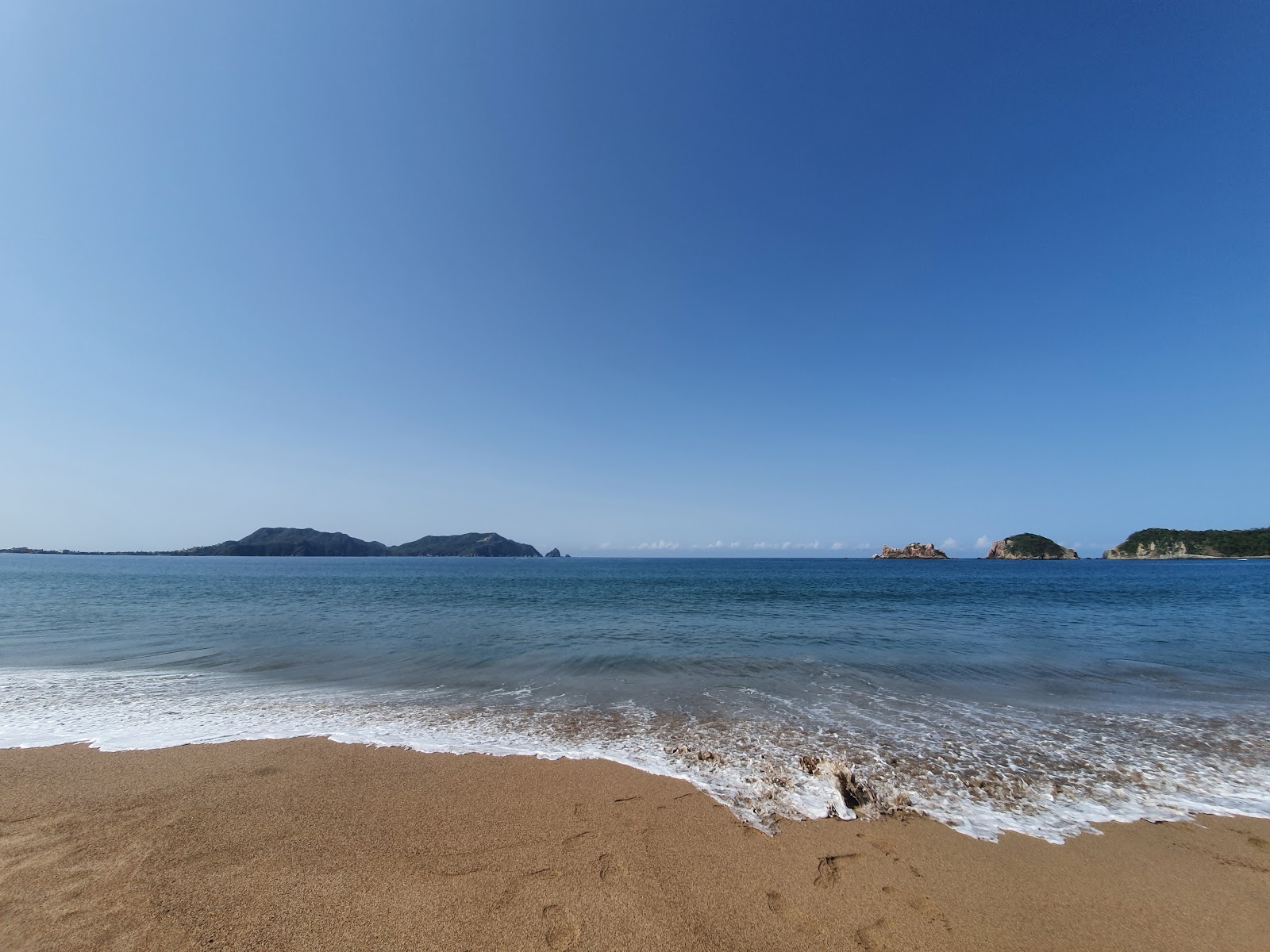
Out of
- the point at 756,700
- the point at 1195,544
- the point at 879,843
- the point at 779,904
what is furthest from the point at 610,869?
the point at 1195,544

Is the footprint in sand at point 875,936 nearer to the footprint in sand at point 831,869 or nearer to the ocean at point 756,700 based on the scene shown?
the footprint in sand at point 831,869

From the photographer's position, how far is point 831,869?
4.96m

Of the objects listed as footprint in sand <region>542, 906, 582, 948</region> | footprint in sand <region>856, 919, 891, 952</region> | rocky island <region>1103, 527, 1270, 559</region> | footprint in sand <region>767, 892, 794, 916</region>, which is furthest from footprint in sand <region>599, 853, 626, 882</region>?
rocky island <region>1103, 527, 1270, 559</region>

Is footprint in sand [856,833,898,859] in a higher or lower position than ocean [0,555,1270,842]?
higher

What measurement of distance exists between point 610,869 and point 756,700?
24.5 feet

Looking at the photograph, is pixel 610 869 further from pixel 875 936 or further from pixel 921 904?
pixel 921 904

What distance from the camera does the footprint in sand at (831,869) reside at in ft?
15.6

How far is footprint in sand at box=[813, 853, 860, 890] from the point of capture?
4.75 meters

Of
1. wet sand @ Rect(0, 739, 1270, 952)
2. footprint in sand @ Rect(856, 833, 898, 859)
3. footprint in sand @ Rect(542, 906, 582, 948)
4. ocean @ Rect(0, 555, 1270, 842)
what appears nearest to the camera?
footprint in sand @ Rect(542, 906, 582, 948)

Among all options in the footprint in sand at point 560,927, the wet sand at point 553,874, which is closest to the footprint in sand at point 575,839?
the wet sand at point 553,874

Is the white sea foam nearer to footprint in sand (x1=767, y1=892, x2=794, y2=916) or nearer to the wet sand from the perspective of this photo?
the wet sand

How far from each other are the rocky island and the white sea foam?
785 ft

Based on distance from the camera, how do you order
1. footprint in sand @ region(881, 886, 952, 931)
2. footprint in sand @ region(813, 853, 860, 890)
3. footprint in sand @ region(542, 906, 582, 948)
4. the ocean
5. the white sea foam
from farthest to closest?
the ocean
the white sea foam
footprint in sand @ region(813, 853, 860, 890)
footprint in sand @ region(881, 886, 952, 931)
footprint in sand @ region(542, 906, 582, 948)

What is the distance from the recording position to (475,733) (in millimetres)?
9102
